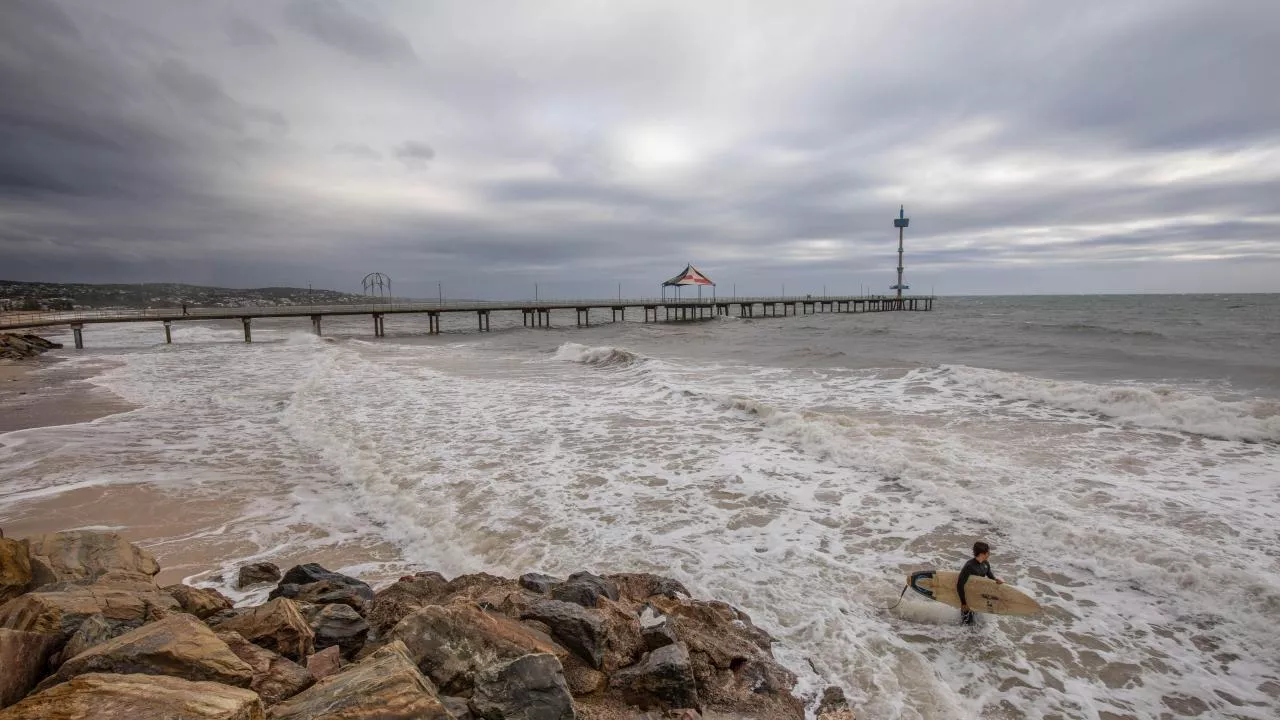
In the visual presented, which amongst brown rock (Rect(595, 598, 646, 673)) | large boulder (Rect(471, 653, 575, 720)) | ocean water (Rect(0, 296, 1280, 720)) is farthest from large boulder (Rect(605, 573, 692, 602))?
large boulder (Rect(471, 653, 575, 720))

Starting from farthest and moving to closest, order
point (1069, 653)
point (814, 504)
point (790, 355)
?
point (790, 355) < point (814, 504) < point (1069, 653)

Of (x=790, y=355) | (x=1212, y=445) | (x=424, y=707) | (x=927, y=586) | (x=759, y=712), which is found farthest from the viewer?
(x=790, y=355)

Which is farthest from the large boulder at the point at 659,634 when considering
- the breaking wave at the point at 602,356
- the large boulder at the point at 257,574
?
the breaking wave at the point at 602,356

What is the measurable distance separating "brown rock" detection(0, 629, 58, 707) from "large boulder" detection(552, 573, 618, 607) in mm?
3023

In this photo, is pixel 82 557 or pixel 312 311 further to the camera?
pixel 312 311

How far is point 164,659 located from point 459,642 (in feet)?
4.72

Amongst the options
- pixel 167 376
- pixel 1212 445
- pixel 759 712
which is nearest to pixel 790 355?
pixel 1212 445

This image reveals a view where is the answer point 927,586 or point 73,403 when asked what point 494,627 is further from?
point 73,403

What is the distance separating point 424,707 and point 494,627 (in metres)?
1.01

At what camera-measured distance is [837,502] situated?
8.11 meters

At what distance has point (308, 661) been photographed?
3.43 m

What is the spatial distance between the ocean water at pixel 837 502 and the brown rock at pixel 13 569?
1.86 m

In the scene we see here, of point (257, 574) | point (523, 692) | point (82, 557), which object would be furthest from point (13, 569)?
point (523, 692)

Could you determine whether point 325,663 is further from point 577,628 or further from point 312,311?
point 312,311
